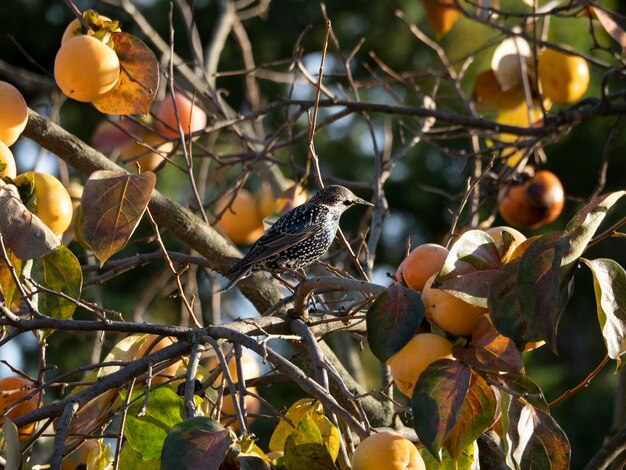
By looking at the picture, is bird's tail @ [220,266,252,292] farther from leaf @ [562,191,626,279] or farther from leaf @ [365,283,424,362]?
leaf @ [562,191,626,279]

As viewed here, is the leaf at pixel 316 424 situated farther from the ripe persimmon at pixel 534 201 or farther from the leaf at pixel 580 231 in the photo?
the ripe persimmon at pixel 534 201

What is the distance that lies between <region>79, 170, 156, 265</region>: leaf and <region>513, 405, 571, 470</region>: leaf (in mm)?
657

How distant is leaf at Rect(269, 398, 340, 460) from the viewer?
4.29ft

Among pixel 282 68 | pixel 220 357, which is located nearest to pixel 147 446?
pixel 220 357

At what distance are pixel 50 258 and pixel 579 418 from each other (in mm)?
3281

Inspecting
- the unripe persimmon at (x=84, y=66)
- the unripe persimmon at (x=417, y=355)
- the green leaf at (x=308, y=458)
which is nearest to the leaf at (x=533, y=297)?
the unripe persimmon at (x=417, y=355)

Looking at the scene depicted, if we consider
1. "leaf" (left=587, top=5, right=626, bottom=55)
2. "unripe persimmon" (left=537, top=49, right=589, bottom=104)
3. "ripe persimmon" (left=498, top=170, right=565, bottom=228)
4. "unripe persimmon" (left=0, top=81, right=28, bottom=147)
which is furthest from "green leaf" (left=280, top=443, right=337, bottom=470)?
"unripe persimmon" (left=537, top=49, right=589, bottom=104)

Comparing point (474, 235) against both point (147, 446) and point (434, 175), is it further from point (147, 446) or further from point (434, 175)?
point (434, 175)

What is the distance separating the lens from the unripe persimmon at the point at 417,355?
4.09 ft

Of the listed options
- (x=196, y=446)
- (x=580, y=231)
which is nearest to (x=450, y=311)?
(x=580, y=231)

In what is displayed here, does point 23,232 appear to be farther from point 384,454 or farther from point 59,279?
point 384,454

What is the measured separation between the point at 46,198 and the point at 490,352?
0.77 metres

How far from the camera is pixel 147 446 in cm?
139

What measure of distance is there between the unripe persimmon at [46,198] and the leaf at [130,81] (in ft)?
0.91
